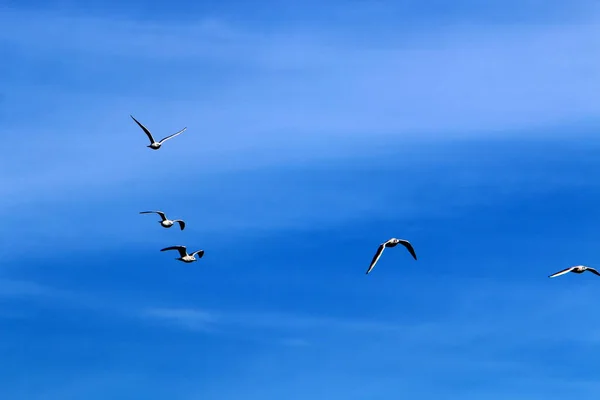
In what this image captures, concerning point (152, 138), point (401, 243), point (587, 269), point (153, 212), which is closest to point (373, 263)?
point (401, 243)

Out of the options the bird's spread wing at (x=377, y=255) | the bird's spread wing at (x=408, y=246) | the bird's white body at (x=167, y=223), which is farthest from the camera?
the bird's white body at (x=167, y=223)

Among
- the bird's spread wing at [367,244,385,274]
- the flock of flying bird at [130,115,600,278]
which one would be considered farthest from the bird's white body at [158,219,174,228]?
the bird's spread wing at [367,244,385,274]

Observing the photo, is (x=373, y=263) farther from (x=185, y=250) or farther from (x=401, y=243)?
(x=185, y=250)

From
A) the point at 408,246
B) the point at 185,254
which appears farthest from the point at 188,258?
the point at 408,246

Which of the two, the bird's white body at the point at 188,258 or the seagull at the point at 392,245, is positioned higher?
the bird's white body at the point at 188,258

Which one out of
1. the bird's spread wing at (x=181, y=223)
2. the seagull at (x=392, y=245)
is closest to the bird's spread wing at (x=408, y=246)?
the seagull at (x=392, y=245)

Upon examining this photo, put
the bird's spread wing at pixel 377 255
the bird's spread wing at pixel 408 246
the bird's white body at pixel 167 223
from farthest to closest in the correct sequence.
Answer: the bird's white body at pixel 167 223 < the bird's spread wing at pixel 408 246 < the bird's spread wing at pixel 377 255

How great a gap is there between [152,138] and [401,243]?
65.5 metres

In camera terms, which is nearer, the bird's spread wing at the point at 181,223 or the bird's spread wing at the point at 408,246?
the bird's spread wing at the point at 408,246

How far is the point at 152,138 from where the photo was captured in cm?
17562

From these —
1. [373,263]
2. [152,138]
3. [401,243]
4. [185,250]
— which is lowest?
[373,263]

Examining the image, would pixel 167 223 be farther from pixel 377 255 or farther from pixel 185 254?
pixel 377 255

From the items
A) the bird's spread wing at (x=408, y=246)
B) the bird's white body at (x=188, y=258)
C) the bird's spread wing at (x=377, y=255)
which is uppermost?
the bird's white body at (x=188, y=258)

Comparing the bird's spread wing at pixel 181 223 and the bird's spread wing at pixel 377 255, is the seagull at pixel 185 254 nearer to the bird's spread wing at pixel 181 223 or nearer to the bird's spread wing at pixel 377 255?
the bird's spread wing at pixel 181 223
